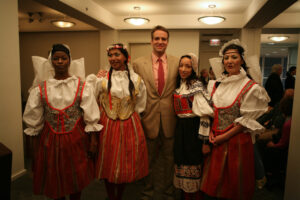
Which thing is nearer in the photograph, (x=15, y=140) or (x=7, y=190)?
(x=7, y=190)

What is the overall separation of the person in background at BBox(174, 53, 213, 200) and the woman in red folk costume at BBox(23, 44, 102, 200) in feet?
2.31

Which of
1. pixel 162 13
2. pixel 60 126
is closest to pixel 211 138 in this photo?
pixel 60 126

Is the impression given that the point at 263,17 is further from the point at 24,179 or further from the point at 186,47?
the point at 24,179

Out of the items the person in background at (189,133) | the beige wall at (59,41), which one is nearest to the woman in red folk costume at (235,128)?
the person in background at (189,133)

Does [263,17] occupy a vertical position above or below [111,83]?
above

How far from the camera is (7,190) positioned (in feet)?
3.85

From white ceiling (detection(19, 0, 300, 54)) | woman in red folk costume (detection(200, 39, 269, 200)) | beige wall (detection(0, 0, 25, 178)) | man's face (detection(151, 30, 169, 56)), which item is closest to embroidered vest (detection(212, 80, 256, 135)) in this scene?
woman in red folk costume (detection(200, 39, 269, 200))

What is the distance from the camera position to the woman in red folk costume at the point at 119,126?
177 cm

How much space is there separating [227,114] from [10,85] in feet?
7.40

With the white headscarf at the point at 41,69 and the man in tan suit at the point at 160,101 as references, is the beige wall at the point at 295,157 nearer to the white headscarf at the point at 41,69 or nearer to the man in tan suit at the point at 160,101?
the man in tan suit at the point at 160,101

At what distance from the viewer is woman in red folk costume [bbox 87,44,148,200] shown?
1.77m

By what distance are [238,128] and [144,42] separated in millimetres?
4773

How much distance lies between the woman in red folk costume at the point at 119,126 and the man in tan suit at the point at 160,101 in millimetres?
234

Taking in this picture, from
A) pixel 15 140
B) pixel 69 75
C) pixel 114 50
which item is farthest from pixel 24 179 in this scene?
pixel 114 50
